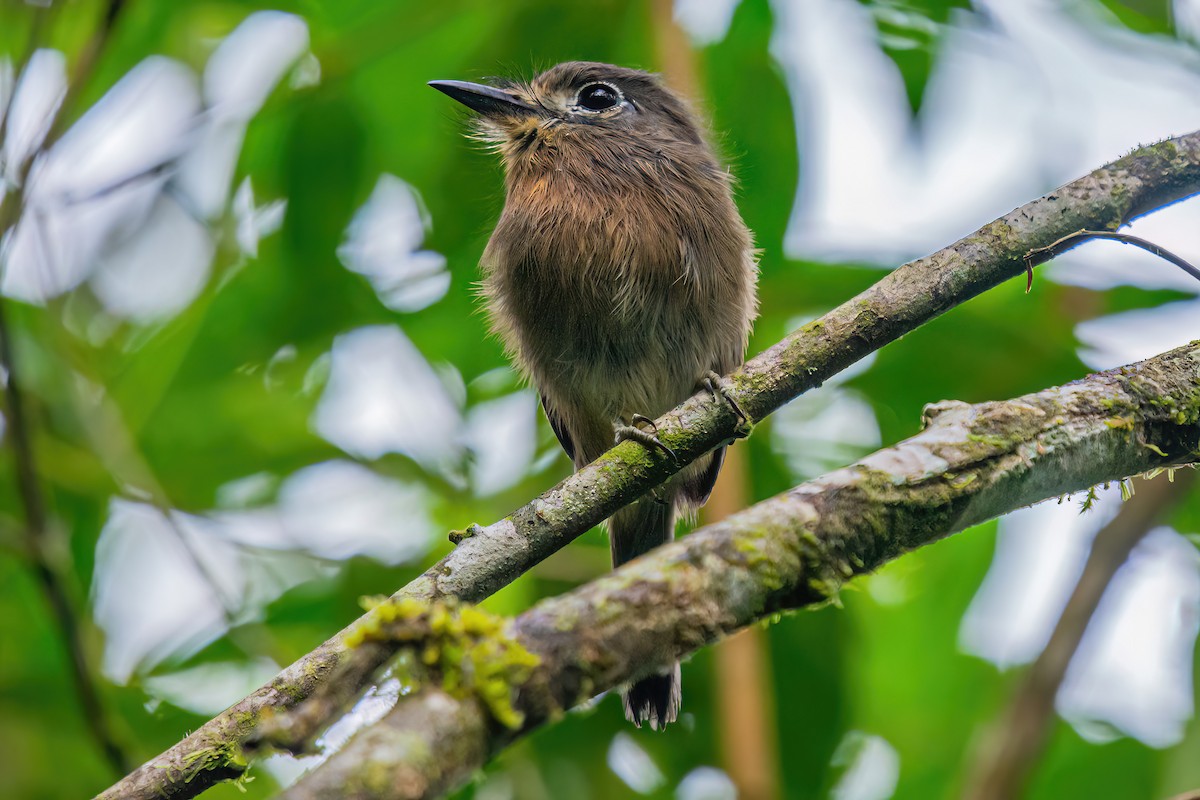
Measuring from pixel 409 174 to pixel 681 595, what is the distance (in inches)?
123

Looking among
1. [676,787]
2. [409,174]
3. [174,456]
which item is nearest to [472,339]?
[409,174]

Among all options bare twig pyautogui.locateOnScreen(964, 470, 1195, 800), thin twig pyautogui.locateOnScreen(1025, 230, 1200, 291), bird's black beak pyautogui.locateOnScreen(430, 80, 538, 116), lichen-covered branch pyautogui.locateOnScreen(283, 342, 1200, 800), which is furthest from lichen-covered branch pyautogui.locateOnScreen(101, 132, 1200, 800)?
bird's black beak pyautogui.locateOnScreen(430, 80, 538, 116)

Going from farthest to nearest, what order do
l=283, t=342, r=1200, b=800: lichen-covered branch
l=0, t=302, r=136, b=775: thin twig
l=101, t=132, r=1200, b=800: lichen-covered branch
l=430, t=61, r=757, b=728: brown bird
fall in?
l=430, t=61, r=757, b=728: brown bird, l=0, t=302, r=136, b=775: thin twig, l=101, t=132, r=1200, b=800: lichen-covered branch, l=283, t=342, r=1200, b=800: lichen-covered branch

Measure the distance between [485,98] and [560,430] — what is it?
3.84 ft

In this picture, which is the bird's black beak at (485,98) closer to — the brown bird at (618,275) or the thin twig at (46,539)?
the brown bird at (618,275)

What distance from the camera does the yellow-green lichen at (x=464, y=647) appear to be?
125 cm

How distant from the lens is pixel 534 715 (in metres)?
1.29

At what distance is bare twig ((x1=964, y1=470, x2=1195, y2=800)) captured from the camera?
330 centimetres

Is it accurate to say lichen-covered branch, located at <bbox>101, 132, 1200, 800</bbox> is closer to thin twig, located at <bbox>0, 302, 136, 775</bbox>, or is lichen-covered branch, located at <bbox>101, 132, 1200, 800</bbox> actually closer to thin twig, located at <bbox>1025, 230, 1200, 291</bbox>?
thin twig, located at <bbox>1025, 230, 1200, 291</bbox>

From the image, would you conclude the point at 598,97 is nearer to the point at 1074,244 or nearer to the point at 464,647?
the point at 1074,244

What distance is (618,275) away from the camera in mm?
3494

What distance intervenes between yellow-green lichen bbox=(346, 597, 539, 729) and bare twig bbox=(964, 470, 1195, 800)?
2.42 metres

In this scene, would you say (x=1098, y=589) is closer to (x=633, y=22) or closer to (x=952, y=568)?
(x=952, y=568)

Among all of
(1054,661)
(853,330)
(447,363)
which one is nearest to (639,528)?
(447,363)
